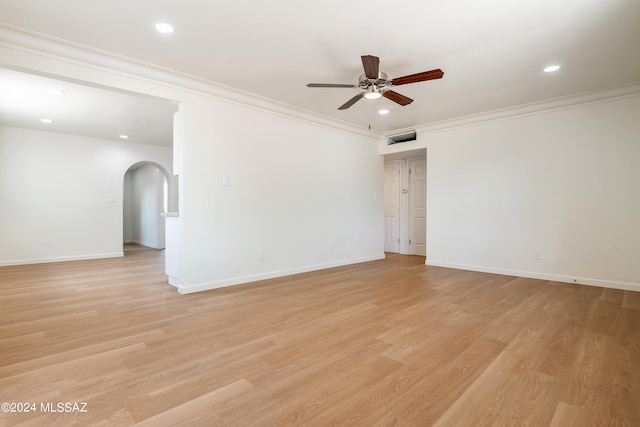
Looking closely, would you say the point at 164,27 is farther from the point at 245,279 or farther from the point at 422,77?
the point at 245,279

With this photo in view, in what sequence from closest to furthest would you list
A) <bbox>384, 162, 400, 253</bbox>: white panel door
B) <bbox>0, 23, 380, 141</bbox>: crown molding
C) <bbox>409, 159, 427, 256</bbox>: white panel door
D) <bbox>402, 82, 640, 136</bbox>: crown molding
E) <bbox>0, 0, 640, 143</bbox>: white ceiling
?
<bbox>0, 0, 640, 143</bbox>: white ceiling
<bbox>0, 23, 380, 141</bbox>: crown molding
<bbox>402, 82, 640, 136</bbox>: crown molding
<bbox>409, 159, 427, 256</bbox>: white panel door
<bbox>384, 162, 400, 253</bbox>: white panel door

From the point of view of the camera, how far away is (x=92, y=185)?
6199 mm

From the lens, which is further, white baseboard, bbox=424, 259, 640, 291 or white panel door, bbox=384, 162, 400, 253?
white panel door, bbox=384, 162, 400, 253

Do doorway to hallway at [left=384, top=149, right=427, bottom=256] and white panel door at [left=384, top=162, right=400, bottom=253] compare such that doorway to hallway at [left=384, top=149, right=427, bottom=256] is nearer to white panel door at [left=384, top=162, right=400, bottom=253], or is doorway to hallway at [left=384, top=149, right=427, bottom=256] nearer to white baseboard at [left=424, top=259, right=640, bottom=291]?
white panel door at [left=384, top=162, right=400, bottom=253]

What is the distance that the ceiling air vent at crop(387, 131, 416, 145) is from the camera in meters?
5.77

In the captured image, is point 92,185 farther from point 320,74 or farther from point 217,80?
point 320,74

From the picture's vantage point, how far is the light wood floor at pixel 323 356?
1.47 metres

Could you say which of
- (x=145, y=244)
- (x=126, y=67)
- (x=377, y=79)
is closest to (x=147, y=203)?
(x=145, y=244)

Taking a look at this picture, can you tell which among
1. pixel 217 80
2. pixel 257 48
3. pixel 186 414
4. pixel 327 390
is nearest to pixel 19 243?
pixel 217 80

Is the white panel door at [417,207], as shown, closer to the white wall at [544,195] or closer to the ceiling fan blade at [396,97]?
the white wall at [544,195]

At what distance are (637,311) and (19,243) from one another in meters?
9.06

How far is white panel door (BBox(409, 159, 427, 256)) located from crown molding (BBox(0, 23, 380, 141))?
11.0 feet

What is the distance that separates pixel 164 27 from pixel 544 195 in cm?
514

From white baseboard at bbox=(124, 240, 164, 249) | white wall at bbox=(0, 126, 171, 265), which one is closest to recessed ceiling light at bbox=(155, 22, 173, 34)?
white wall at bbox=(0, 126, 171, 265)
